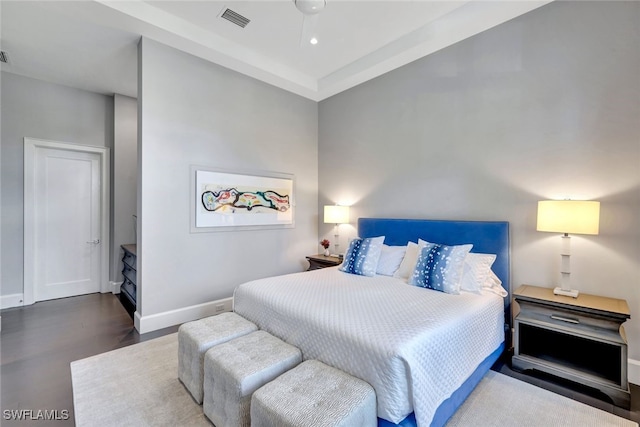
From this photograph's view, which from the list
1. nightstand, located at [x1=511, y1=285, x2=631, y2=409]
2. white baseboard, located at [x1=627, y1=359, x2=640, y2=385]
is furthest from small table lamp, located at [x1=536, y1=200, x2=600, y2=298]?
white baseboard, located at [x1=627, y1=359, x2=640, y2=385]

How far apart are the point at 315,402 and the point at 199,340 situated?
1077 mm

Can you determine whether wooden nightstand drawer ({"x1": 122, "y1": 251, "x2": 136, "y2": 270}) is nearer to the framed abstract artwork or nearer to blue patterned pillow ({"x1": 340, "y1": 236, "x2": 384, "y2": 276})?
the framed abstract artwork

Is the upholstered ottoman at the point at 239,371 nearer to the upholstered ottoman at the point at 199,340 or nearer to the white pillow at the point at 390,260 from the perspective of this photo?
the upholstered ottoman at the point at 199,340

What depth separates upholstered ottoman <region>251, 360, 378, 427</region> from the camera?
1272 millimetres

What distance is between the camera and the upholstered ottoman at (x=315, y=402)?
4.17 feet

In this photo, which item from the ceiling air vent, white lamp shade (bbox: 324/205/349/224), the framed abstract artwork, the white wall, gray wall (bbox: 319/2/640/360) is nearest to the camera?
gray wall (bbox: 319/2/640/360)

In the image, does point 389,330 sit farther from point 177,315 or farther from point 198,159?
point 198,159

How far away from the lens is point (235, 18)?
311cm

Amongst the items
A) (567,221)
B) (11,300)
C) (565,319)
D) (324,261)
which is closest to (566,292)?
(565,319)

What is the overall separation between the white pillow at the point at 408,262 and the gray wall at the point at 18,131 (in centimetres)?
527

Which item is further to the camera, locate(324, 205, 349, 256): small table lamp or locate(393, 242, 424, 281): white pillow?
locate(324, 205, 349, 256): small table lamp

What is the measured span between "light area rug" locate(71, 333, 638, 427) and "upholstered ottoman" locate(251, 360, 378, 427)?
30.1 inches

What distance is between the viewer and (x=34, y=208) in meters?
4.11

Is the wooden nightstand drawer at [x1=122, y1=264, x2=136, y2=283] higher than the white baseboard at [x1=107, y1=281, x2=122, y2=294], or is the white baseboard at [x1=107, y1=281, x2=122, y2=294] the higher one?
the wooden nightstand drawer at [x1=122, y1=264, x2=136, y2=283]
